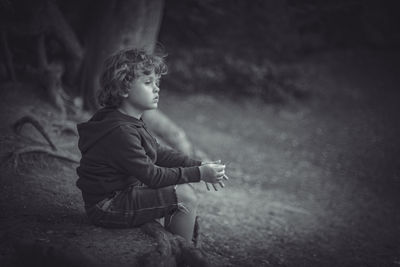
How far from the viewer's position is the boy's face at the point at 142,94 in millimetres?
2660

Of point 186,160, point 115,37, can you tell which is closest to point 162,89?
point 115,37

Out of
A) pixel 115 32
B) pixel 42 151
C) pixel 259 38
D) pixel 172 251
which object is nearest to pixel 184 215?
pixel 172 251

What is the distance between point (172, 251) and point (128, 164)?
70 cm

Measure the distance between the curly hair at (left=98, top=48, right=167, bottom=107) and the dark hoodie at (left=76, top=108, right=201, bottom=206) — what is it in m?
0.14

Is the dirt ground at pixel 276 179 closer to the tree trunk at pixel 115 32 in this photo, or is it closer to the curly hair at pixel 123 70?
the tree trunk at pixel 115 32

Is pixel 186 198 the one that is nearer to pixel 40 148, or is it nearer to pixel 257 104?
pixel 40 148

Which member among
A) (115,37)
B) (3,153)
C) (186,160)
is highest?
(115,37)

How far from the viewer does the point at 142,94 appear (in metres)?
2.67

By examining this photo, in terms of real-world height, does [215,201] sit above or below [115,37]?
below

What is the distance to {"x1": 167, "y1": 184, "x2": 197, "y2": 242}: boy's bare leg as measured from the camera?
274 cm

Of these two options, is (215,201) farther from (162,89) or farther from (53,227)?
(162,89)

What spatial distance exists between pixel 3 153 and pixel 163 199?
1943 millimetres

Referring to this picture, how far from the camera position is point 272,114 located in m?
8.19

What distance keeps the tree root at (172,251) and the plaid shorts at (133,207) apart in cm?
10
